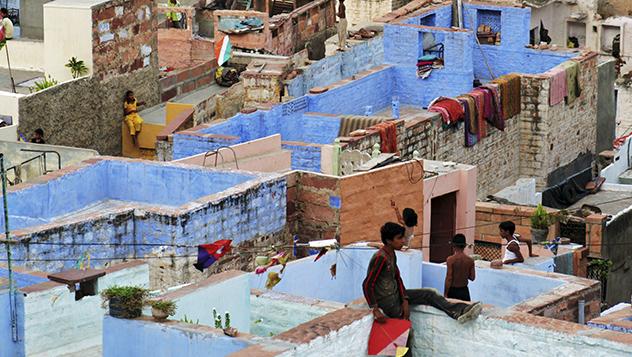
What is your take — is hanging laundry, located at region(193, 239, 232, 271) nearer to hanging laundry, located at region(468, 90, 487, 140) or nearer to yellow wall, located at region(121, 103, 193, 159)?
yellow wall, located at region(121, 103, 193, 159)

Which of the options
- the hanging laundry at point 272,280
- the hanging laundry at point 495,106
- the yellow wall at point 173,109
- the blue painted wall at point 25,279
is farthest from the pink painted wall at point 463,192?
the blue painted wall at point 25,279

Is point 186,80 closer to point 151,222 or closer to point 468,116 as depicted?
point 468,116

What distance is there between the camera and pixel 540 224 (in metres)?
37.4

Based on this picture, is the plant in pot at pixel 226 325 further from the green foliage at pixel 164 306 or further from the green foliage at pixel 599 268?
the green foliage at pixel 599 268

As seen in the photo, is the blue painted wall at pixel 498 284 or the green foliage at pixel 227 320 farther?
the blue painted wall at pixel 498 284

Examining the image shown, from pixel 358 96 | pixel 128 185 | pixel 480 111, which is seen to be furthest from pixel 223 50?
pixel 128 185

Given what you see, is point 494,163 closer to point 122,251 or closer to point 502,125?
point 502,125

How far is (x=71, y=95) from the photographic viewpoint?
1687 inches

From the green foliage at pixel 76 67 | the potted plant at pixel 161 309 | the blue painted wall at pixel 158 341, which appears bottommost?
the green foliage at pixel 76 67

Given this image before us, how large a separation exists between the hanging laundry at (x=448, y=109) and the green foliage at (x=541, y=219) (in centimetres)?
614

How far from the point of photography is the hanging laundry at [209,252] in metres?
29.8

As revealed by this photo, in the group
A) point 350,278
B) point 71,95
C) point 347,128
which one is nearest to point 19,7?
point 71,95

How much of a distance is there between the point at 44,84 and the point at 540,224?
1010cm

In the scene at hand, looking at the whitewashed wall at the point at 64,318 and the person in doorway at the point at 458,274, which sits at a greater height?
the person in doorway at the point at 458,274
